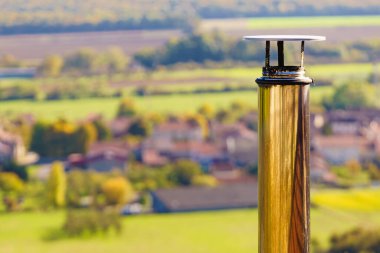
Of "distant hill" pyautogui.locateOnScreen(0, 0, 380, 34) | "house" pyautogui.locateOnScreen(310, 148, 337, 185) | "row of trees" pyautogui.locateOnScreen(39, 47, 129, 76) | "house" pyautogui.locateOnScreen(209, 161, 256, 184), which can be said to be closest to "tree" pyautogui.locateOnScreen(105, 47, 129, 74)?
"row of trees" pyautogui.locateOnScreen(39, 47, 129, 76)

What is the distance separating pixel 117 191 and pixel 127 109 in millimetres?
1327

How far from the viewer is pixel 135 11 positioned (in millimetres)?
13906

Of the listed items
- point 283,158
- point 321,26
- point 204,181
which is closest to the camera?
point 283,158

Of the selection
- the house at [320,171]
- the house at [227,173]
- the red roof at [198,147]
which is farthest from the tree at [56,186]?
the house at [320,171]

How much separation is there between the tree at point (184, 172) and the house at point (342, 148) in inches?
64.2

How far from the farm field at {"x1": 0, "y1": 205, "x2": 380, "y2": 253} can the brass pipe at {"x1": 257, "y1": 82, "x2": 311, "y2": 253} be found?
10444 millimetres

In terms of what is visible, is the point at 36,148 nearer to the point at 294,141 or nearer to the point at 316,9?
the point at 316,9

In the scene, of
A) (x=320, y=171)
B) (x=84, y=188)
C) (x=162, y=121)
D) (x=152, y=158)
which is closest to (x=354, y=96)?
(x=320, y=171)

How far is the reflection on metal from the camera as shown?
124cm

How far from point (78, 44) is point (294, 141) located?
43.7 feet

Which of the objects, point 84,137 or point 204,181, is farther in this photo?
point 84,137

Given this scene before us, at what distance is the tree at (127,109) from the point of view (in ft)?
45.6

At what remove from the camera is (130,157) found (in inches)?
530

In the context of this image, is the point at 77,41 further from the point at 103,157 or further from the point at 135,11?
the point at 103,157
